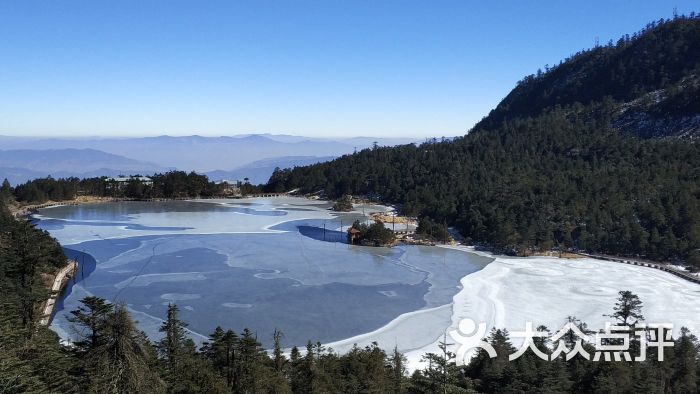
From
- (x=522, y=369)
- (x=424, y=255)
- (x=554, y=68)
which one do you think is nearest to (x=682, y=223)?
(x=424, y=255)

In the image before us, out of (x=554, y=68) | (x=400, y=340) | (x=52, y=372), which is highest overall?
(x=554, y=68)

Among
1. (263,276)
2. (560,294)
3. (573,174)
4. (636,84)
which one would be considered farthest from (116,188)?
(636,84)

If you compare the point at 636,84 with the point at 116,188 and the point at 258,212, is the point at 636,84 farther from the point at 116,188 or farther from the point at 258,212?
the point at 116,188

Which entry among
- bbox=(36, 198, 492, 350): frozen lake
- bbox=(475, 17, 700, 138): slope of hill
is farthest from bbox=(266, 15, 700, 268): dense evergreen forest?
bbox=(36, 198, 492, 350): frozen lake

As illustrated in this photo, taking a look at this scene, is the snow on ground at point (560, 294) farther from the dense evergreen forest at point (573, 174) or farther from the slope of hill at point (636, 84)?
the slope of hill at point (636, 84)

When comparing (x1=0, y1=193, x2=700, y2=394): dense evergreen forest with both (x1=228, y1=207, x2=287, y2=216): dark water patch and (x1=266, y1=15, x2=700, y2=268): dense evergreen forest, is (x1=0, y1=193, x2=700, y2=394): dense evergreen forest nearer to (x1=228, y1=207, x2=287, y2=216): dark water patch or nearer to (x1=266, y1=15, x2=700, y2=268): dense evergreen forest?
(x1=266, y1=15, x2=700, y2=268): dense evergreen forest

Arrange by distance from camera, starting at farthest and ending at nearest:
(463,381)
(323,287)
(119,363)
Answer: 1. (323,287)
2. (463,381)
3. (119,363)

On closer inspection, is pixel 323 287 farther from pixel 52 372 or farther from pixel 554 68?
pixel 554 68
